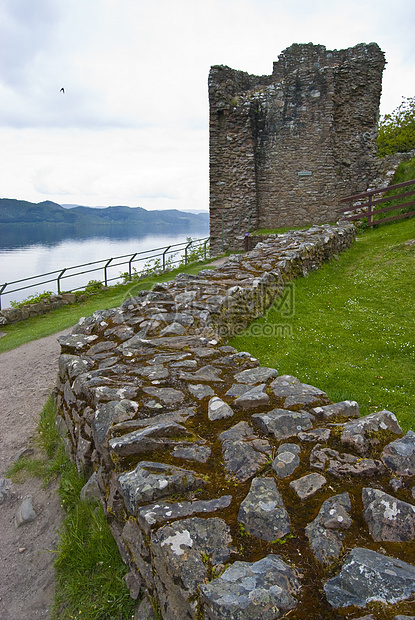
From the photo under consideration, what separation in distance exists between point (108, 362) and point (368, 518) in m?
3.42

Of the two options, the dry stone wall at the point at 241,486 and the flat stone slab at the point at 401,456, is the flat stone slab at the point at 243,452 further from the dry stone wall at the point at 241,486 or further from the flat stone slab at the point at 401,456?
the flat stone slab at the point at 401,456

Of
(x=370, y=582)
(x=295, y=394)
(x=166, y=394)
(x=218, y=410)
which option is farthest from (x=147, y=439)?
(x=370, y=582)

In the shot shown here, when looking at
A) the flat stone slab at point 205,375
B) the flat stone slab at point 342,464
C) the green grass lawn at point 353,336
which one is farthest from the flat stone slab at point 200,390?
the green grass lawn at point 353,336

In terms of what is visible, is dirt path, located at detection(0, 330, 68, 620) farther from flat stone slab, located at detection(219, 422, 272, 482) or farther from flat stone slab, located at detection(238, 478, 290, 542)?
flat stone slab, located at detection(238, 478, 290, 542)

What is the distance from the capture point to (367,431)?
309 cm

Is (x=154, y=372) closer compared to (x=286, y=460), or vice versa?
(x=286, y=460)

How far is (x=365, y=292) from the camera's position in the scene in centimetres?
938

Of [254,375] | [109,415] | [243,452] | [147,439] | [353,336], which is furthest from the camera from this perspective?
[353,336]

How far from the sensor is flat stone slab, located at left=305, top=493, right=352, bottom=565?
7.13 feet

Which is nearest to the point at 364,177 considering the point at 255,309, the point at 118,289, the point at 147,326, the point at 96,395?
the point at 118,289

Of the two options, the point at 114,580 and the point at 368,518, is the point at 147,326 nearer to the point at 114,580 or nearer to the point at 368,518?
the point at 114,580

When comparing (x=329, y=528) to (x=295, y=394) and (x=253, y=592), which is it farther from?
(x=295, y=394)

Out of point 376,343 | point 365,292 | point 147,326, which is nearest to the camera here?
point 147,326

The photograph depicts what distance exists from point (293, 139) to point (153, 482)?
2252 centimetres
